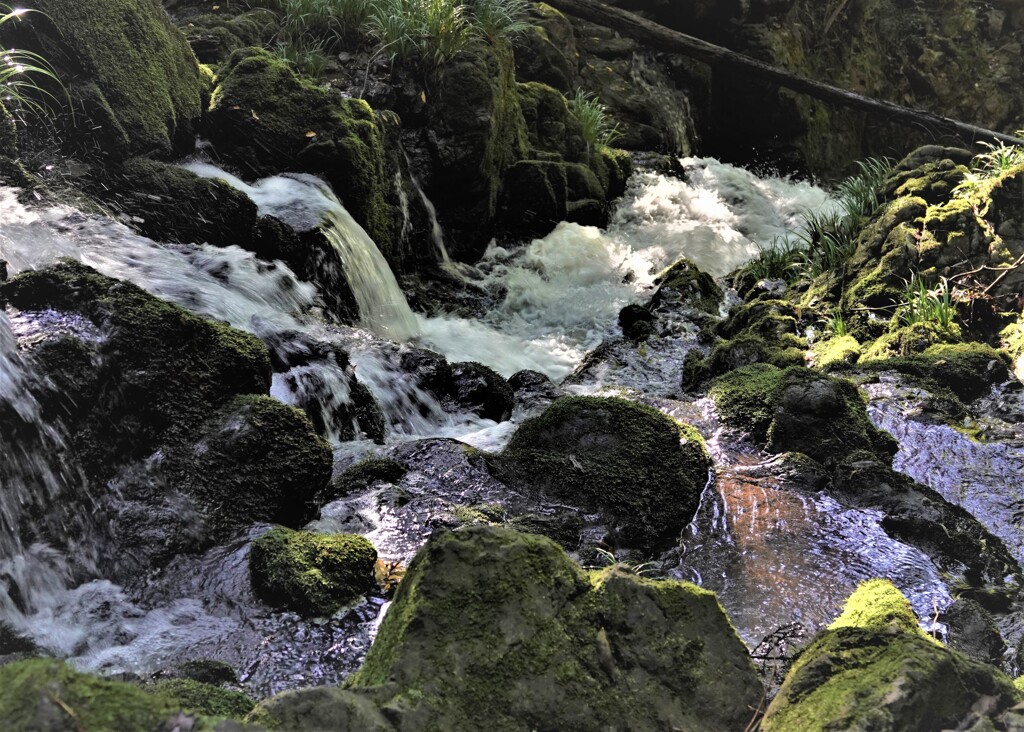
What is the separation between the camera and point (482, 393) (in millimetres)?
6082

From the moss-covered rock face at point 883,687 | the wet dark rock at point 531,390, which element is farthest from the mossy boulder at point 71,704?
the wet dark rock at point 531,390

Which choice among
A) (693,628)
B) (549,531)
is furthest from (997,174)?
(693,628)

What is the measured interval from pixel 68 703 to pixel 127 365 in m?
2.45

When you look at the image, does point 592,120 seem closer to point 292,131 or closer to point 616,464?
point 292,131

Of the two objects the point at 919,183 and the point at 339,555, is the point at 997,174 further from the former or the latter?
the point at 339,555

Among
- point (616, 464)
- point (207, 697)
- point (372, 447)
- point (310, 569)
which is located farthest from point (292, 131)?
point (207, 697)

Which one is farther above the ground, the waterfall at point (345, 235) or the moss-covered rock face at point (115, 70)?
the moss-covered rock face at point (115, 70)

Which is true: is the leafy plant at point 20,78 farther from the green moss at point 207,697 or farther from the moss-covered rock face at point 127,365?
the green moss at point 207,697

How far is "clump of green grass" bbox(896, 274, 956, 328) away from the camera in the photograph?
6418mm

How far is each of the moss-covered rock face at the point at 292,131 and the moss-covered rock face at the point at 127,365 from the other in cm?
363

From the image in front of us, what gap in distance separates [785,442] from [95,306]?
404 cm

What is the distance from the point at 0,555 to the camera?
3.02 meters

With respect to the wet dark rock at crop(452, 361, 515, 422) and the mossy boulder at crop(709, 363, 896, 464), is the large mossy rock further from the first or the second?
the wet dark rock at crop(452, 361, 515, 422)

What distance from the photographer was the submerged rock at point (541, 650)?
2.02 meters
